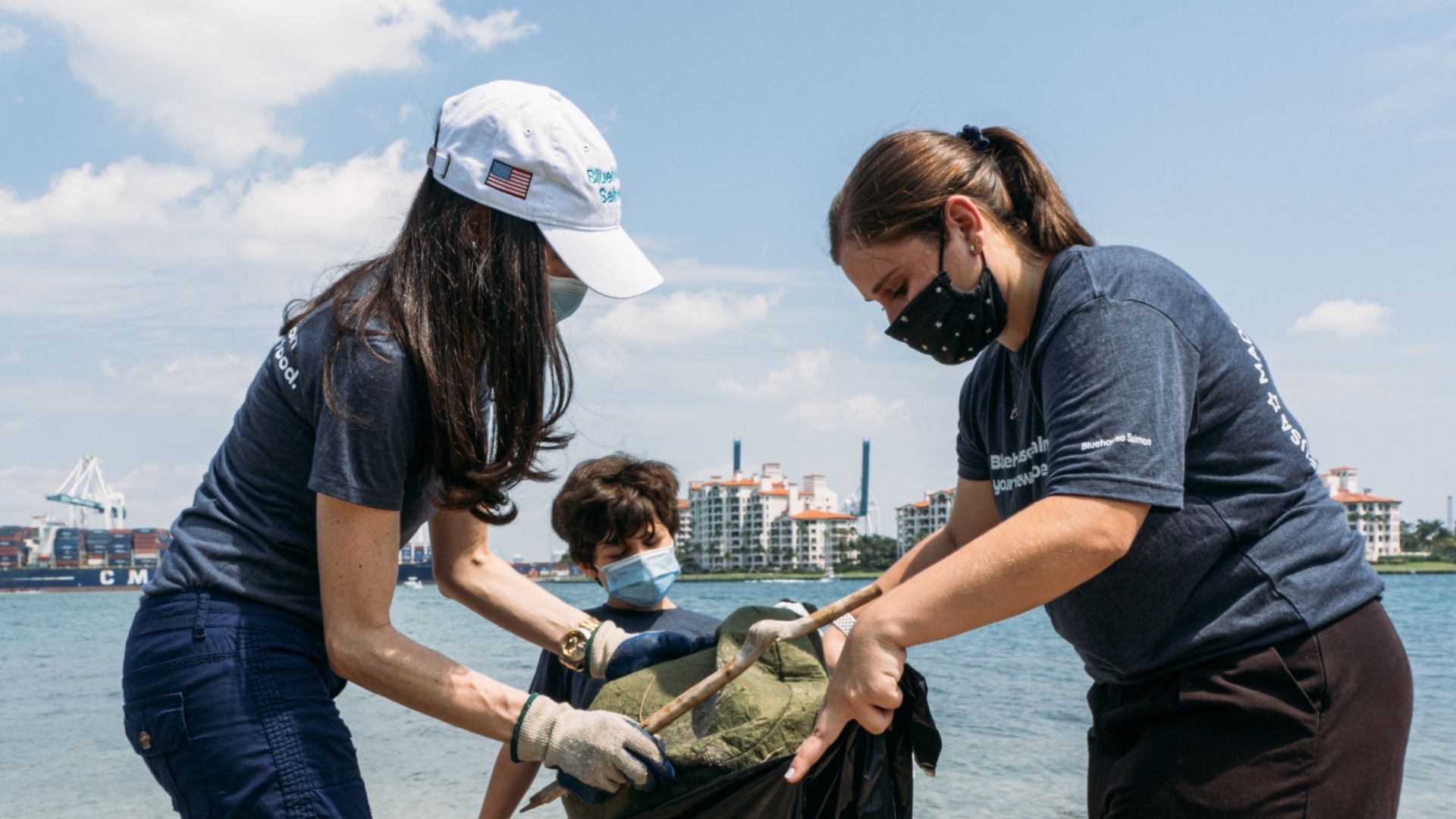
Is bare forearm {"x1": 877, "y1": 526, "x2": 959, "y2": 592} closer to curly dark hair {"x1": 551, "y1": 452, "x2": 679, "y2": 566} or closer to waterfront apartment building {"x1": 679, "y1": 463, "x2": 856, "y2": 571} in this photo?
curly dark hair {"x1": 551, "y1": 452, "x2": 679, "y2": 566}

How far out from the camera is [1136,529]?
1717 mm

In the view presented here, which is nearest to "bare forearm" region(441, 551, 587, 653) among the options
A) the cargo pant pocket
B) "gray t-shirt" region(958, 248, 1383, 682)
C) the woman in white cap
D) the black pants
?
the woman in white cap

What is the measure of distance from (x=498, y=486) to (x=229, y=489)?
17.4 inches

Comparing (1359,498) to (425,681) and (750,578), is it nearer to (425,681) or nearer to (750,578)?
(750,578)

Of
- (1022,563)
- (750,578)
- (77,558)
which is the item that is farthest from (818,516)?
(1022,563)

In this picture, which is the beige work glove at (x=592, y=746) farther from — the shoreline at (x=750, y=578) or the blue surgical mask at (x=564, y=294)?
the shoreline at (x=750, y=578)

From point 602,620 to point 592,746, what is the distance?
1.03m

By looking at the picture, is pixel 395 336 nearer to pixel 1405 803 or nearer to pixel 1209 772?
pixel 1209 772

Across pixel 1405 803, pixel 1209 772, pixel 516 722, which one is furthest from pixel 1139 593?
pixel 1405 803

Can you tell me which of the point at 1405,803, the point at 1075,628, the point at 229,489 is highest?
the point at 229,489

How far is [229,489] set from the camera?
2004 millimetres

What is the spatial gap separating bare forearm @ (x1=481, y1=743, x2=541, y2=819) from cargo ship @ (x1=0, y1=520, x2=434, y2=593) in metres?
82.3

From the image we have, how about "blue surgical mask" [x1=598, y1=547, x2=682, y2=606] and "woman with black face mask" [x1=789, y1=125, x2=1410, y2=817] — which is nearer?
"woman with black face mask" [x1=789, y1=125, x2=1410, y2=817]

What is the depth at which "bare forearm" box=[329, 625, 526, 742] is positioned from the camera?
1.92 meters
